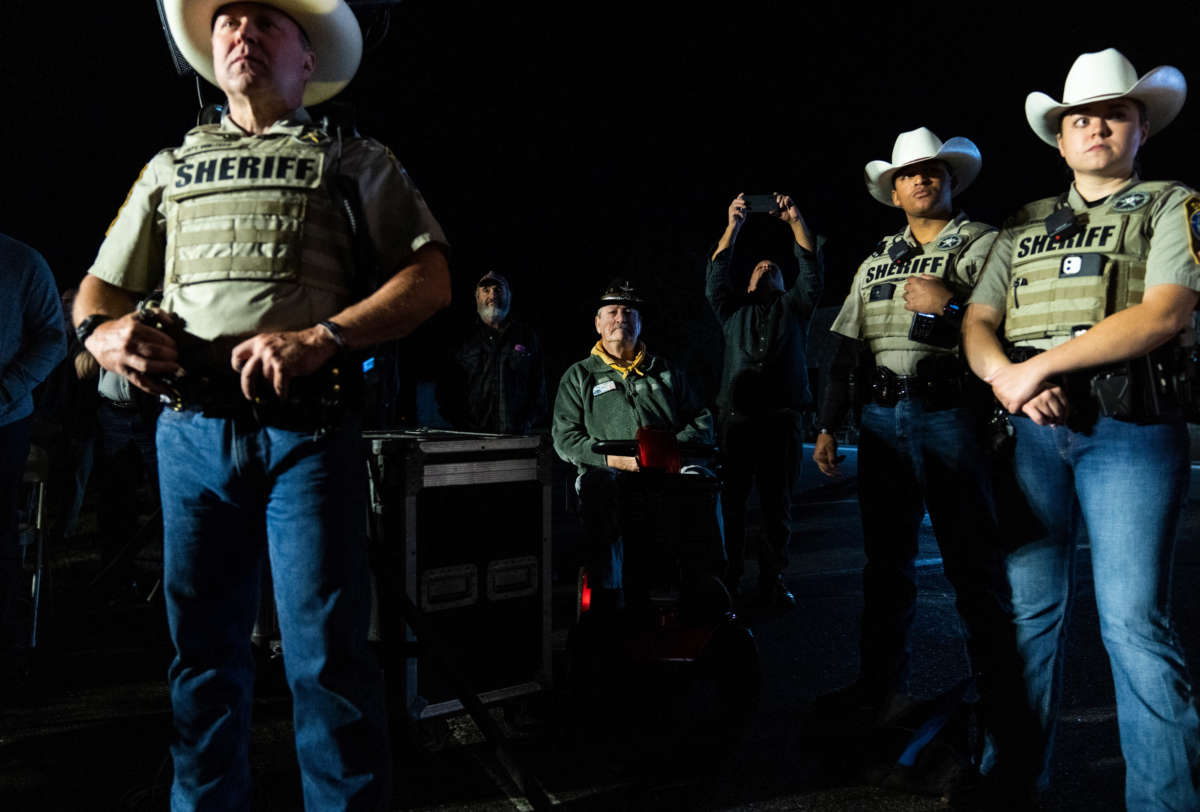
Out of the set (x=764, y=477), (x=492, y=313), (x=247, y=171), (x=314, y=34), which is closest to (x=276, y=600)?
(x=247, y=171)

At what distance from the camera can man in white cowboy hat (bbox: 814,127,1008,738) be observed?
3.04m

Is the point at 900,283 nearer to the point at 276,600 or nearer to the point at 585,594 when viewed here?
the point at 585,594

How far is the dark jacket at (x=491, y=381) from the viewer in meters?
6.60

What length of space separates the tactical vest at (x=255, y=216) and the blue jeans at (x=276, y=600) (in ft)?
1.28

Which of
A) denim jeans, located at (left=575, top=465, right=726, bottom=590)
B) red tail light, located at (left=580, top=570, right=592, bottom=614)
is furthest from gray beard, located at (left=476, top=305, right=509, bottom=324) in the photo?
red tail light, located at (left=580, top=570, right=592, bottom=614)

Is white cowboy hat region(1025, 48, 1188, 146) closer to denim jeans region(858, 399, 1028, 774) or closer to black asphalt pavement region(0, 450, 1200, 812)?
denim jeans region(858, 399, 1028, 774)

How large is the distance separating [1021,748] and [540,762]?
1698 millimetres

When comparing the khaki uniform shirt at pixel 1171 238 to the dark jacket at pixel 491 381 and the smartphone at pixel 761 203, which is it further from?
the dark jacket at pixel 491 381

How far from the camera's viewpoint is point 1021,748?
2.65 m

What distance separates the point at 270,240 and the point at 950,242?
2.55 metres

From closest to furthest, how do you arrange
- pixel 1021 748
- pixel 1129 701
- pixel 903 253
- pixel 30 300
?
pixel 1129 701, pixel 1021 748, pixel 903 253, pixel 30 300

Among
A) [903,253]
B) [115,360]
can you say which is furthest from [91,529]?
Result: [903,253]

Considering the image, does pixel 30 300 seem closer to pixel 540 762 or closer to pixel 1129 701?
pixel 540 762

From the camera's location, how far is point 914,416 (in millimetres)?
3207
